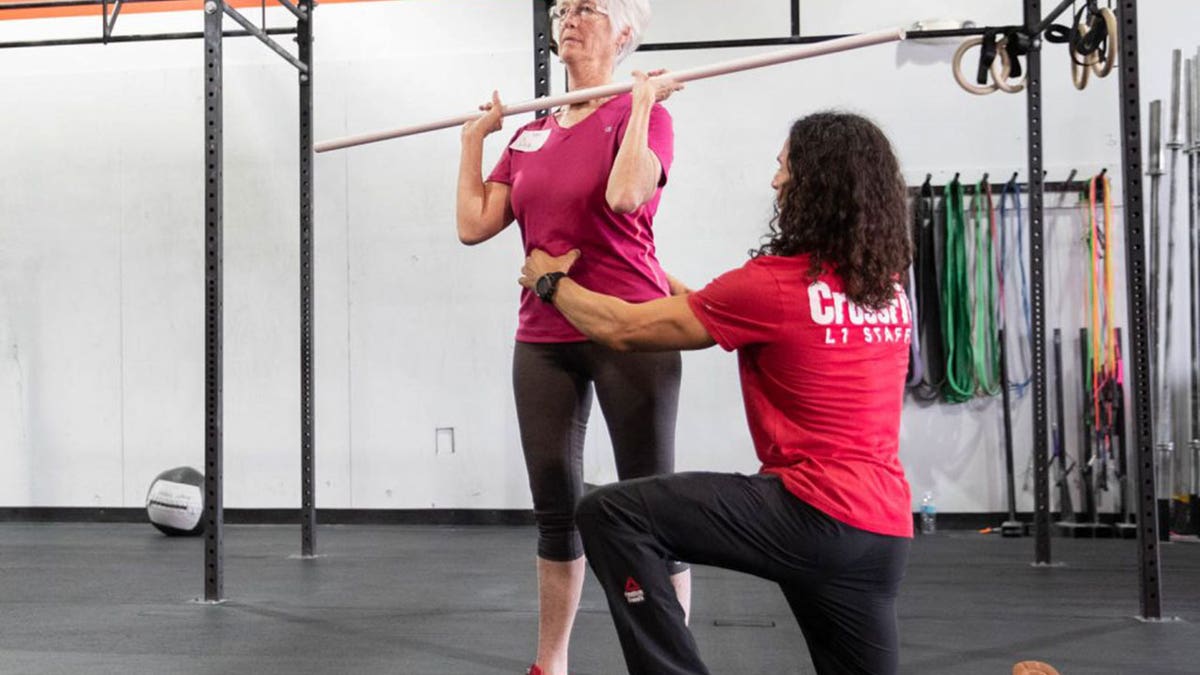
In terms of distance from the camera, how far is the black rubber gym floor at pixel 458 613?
249 centimetres

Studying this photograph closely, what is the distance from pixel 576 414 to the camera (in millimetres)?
1916

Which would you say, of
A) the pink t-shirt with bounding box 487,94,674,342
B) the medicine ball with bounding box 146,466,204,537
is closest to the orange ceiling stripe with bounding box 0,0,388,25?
the medicine ball with bounding box 146,466,204,537

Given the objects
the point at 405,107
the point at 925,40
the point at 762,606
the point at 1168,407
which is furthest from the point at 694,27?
the point at 762,606

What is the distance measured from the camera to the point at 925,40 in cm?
516

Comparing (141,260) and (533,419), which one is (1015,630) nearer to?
(533,419)

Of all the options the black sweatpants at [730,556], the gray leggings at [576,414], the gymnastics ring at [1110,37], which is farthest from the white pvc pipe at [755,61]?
the gymnastics ring at [1110,37]

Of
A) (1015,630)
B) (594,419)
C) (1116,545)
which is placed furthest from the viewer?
(594,419)

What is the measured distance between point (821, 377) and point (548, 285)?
453 millimetres

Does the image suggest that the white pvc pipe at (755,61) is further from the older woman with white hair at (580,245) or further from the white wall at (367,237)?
the white wall at (367,237)

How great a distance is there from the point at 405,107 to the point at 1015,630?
3918 millimetres

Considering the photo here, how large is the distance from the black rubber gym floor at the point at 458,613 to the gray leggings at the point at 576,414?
2.14ft

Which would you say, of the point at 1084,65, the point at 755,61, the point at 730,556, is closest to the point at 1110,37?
the point at 1084,65

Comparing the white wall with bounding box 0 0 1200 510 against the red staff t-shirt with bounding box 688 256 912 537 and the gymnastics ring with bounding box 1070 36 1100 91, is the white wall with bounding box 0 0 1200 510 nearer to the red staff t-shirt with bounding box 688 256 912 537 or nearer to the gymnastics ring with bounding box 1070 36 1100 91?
the gymnastics ring with bounding box 1070 36 1100 91

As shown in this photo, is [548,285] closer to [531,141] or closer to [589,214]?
[589,214]
